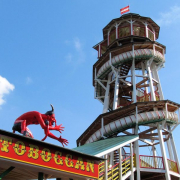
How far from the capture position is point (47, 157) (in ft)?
44.2

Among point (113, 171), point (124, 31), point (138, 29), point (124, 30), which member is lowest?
point (113, 171)

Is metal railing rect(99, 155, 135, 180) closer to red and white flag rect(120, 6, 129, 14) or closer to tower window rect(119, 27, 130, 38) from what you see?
tower window rect(119, 27, 130, 38)

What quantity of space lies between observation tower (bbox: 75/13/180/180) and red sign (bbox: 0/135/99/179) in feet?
8.27

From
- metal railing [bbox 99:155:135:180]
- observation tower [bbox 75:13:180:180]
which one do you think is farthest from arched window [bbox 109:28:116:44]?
metal railing [bbox 99:155:135:180]

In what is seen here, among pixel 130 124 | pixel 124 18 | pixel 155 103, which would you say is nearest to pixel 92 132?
pixel 130 124

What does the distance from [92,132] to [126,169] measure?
7.61m

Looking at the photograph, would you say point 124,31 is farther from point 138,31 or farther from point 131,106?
point 131,106

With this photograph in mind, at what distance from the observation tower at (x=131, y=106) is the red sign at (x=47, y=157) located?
2.52 metres

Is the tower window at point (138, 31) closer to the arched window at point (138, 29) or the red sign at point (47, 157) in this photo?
the arched window at point (138, 29)

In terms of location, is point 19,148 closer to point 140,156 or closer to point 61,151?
point 61,151

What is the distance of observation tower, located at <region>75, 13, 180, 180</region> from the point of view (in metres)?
23.4

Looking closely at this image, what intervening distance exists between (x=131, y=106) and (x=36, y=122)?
11.4m

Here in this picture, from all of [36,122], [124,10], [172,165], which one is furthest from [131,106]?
[124,10]

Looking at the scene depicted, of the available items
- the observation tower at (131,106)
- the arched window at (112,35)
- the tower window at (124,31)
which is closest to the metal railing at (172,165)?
the observation tower at (131,106)
